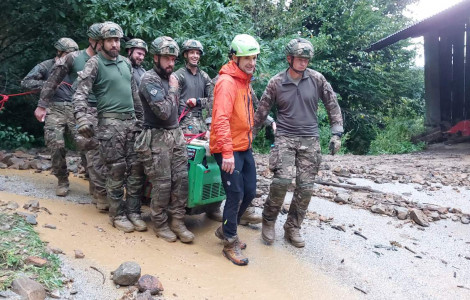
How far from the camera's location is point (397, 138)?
1441cm

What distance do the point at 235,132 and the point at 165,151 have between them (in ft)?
2.50

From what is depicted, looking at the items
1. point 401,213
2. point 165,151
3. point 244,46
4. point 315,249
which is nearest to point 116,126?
point 165,151

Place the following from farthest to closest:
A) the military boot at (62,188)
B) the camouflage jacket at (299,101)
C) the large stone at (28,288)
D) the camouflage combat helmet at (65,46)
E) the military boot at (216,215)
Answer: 1. the camouflage combat helmet at (65,46)
2. the military boot at (62,188)
3. the military boot at (216,215)
4. the camouflage jacket at (299,101)
5. the large stone at (28,288)

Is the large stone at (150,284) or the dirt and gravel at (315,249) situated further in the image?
the dirt and gravel at (315,249)

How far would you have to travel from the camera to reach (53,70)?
209 inches

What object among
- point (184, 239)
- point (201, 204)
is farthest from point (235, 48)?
point (184, 239)

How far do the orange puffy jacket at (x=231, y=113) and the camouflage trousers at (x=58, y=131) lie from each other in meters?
2.47

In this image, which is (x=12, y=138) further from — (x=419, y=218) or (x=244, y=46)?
(x=419, y=218)

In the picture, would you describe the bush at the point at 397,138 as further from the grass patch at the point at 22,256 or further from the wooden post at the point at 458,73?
the grass patch at the point at 22,256

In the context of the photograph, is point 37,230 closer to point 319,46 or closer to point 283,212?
point 283,212

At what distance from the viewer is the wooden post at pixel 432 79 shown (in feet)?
45.4

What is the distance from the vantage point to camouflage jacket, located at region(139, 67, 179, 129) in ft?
13.2

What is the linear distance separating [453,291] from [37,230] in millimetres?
3873

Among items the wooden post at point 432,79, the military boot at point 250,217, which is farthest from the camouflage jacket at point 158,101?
the wooden post at point 432,79
